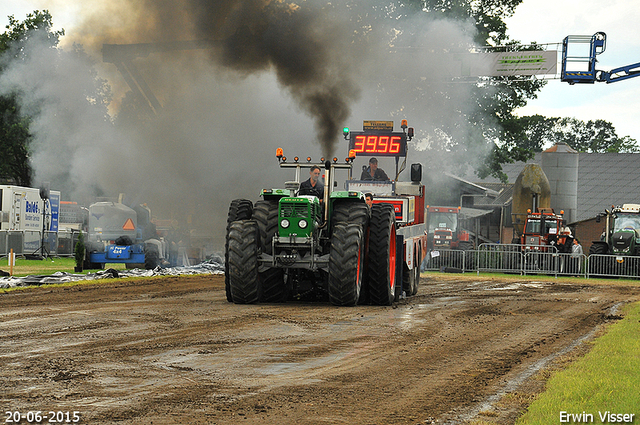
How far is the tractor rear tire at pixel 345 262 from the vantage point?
11.5m

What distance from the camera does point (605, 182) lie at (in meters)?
58.1

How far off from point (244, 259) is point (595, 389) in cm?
665

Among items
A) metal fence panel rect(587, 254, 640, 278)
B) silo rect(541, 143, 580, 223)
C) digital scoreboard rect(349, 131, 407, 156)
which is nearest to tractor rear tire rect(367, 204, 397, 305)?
digital scoreboard rect(349, 131, 407, 156)

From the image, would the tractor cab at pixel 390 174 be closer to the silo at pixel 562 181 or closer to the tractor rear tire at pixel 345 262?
the tractor rear tire at pixel 345 262

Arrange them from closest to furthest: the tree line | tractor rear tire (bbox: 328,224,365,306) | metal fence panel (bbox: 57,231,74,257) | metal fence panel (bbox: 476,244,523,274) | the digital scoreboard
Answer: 1. tractor rear tire (bbox: 328,224,365,306)
2. the digital scoreboard
3. the tree line
4. metal fence panel (bbox: 57,231,74,257)
5. metal fence panel (bbox: 476,244,523,274)

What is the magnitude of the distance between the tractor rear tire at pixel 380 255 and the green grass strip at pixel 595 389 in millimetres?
4405

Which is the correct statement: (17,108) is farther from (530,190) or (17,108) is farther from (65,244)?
(530,190)

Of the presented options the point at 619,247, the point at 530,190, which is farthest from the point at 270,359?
the point at 530,190

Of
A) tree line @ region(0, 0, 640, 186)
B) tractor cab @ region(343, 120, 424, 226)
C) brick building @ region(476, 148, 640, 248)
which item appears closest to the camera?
tractor cab @ region(343, 120, 424, 226)

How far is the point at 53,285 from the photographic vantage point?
1603cm

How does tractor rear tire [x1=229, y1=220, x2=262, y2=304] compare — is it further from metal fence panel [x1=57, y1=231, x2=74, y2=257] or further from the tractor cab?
metal fence panel [x1=57, y1=231, x2=74, y2=257]

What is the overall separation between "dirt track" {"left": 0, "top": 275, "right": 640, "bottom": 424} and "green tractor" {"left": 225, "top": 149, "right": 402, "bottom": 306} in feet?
1.43

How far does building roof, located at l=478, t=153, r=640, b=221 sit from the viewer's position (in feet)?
184

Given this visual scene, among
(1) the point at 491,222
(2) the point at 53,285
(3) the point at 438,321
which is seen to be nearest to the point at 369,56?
(2) the point at 53,285
